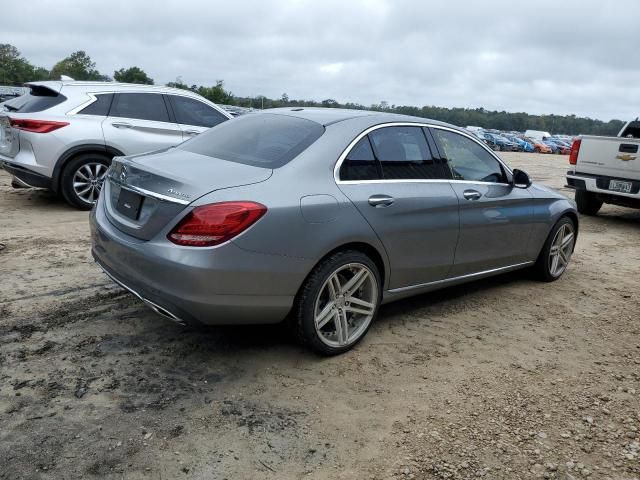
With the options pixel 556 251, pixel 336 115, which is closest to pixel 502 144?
pixel 556 251

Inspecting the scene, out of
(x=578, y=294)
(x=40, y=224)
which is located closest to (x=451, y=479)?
(x=578, y=294)

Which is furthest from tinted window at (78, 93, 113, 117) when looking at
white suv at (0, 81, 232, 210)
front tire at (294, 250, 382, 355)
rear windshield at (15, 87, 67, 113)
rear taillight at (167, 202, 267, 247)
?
front tire at (294, 250, 382, 355)

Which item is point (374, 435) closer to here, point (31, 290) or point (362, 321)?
point (362, 321)

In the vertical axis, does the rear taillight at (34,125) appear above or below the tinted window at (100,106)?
below

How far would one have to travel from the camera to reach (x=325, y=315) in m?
3.59

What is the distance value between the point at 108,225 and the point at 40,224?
3720 mm

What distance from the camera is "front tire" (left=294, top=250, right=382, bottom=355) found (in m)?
3.44

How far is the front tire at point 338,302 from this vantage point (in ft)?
11.3

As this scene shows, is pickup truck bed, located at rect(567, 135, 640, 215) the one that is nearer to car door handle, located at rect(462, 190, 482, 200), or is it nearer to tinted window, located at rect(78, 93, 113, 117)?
car door handle, located at rect(462, 190, 482, 200)

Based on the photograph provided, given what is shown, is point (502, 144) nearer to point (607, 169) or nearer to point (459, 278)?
point (607, 169)

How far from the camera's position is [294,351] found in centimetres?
378

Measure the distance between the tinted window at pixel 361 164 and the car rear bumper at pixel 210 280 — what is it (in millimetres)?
723

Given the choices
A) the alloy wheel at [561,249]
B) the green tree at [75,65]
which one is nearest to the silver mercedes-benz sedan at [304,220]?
the alloy wheel at [561,249]

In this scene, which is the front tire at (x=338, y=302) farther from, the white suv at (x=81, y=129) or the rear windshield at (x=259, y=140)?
the white suv at (x=81, y=129)
